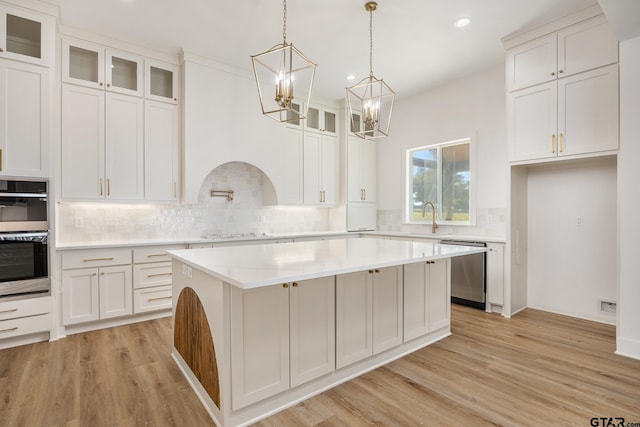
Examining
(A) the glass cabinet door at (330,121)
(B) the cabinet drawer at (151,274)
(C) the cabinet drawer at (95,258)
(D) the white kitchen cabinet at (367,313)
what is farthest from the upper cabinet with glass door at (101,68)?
(D) the white kitchen cabinet at (367,313)

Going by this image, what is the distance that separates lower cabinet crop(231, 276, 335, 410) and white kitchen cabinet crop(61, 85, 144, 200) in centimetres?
261

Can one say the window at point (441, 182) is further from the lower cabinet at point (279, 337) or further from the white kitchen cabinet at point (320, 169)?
the lower cabinet at point (279, 337)

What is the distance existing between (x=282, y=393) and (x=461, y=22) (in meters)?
3.62

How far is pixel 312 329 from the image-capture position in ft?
7.14

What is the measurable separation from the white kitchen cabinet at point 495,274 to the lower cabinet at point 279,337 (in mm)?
2536

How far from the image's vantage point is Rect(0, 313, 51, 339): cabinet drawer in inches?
114

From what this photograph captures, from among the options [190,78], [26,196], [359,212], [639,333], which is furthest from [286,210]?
[639,333]

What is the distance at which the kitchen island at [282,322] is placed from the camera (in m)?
1.81

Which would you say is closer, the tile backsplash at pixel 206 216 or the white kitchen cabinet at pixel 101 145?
the white kitchen cabinet at pixel 101 145

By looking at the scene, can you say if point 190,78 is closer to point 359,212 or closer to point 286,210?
point 286,210

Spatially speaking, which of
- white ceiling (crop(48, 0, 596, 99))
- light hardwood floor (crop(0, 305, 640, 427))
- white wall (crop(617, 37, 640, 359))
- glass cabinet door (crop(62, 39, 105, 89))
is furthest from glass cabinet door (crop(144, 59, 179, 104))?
white wall (crop(617, 37, 640, 359))

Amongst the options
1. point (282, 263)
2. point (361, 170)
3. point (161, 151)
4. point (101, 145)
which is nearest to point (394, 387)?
point (282, 263)

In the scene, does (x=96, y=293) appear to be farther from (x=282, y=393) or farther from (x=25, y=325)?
(x=282, y=393)

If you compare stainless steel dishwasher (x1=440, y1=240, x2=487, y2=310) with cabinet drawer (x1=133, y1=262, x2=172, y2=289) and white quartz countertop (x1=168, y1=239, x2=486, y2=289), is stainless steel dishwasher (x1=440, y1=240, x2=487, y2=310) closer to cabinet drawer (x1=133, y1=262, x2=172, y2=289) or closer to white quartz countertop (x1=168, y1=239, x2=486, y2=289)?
white quartz countertop (x1=168, y1=239, x2=486, y2=289)
